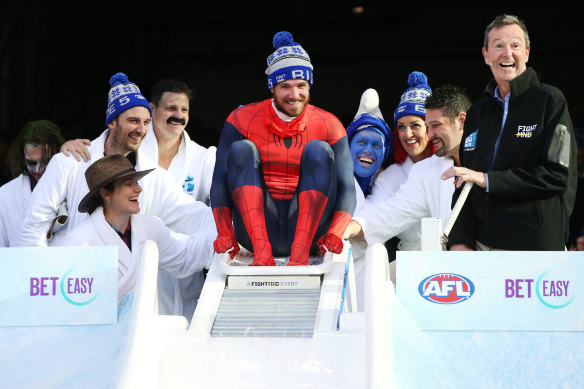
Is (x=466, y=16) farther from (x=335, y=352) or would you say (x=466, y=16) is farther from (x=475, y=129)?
(x=335, y=352)

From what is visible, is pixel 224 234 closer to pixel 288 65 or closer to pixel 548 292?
pixel 288 65

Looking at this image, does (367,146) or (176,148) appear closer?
(367,146)

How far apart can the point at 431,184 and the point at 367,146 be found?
463 mm

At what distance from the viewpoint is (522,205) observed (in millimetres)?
3662

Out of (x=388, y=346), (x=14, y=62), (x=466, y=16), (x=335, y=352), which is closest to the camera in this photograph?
(x=388, y=346)

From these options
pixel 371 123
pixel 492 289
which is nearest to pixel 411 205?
pixel 371 123

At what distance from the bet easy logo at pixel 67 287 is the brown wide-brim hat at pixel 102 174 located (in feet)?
3.04

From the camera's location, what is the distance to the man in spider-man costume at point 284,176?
385cm

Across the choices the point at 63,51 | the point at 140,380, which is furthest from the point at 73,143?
the point at 63,51

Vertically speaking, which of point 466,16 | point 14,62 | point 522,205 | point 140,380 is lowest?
point 140,380

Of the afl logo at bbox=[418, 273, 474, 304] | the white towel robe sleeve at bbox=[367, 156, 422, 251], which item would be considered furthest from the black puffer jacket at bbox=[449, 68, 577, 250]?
the white towel robe sleeve at bbox=[367, 156, 422, 251]

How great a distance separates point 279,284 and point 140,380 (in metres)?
0.85

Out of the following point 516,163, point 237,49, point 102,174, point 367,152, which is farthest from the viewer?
point 237,49

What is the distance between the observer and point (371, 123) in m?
5.01
